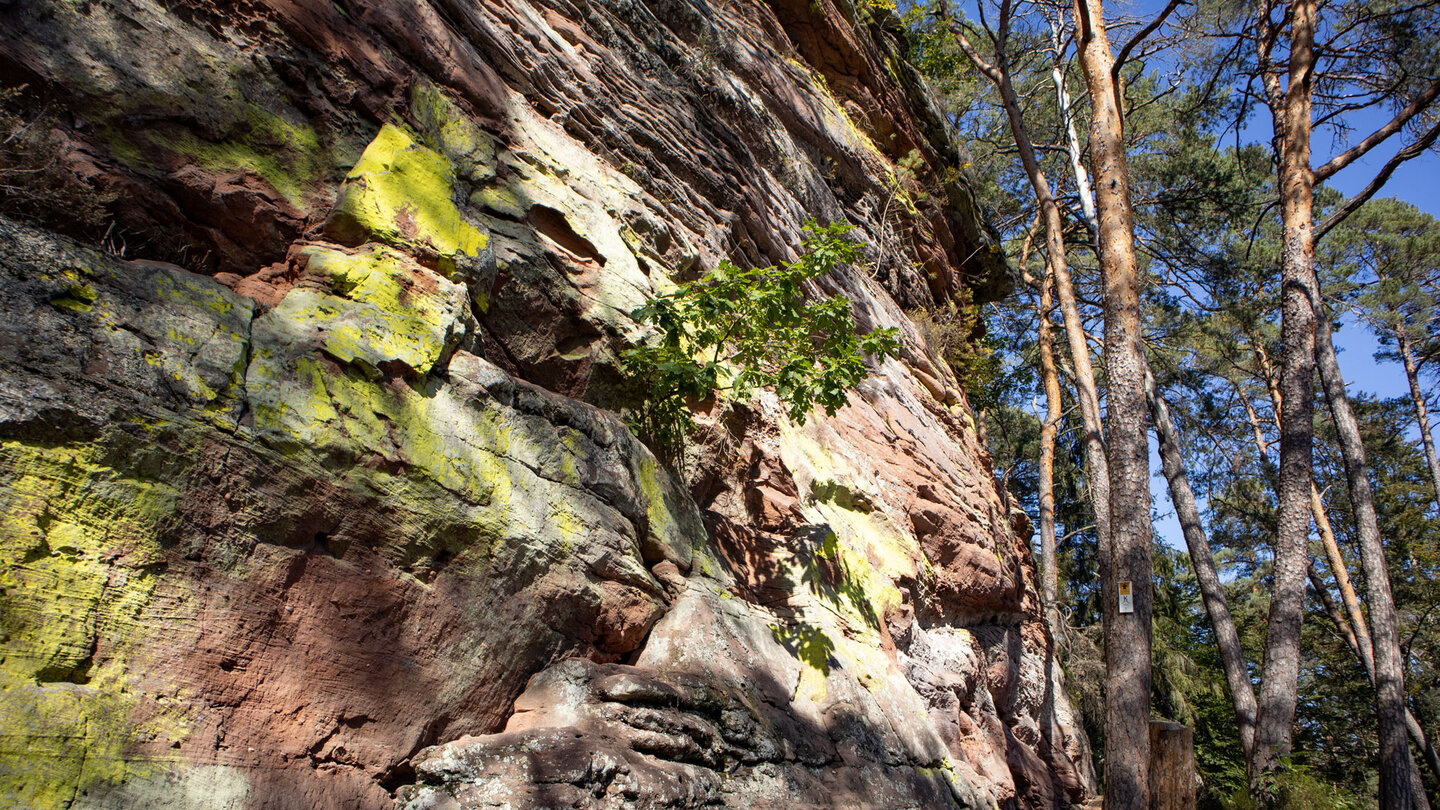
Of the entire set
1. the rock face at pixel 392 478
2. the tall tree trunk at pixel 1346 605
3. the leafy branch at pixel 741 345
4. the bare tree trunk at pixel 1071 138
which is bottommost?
the rock face at pixel 392 478

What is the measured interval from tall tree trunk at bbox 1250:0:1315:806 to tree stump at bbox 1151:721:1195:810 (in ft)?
6.91

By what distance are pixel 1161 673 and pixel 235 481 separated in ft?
66.8

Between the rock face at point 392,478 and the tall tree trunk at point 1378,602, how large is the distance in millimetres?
4297

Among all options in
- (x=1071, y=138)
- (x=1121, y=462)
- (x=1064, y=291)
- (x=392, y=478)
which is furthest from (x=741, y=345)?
(x=1071, y=138)

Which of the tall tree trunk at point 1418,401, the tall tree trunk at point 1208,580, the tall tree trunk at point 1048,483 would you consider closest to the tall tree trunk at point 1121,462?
the tall tree trunk at point 1208,580

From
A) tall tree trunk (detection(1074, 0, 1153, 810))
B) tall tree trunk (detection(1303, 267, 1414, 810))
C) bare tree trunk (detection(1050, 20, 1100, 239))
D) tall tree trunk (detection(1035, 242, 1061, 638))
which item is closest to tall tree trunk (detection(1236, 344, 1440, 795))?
tall tree trunk (detection(1303, 267, 1414, 810))

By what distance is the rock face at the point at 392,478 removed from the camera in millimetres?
2514

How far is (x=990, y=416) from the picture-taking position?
992 inches

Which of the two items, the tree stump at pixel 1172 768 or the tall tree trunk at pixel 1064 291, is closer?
the tree stump at pixel 1172 768

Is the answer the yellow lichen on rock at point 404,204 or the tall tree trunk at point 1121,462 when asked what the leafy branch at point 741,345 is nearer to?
the yellow lichen on rock at point 404,204

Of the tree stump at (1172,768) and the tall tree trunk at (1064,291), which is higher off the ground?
the tall tree trunk at (1064,291)

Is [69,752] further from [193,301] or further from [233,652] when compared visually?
[193,301]

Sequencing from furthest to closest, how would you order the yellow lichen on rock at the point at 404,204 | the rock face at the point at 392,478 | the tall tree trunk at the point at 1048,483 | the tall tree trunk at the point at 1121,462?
the tall tree trunk at the point at 1048,483, the tall tree trunk at the point at 1121,462, the yellow lichen on rock at the point at 404,204, the rock face at the point at 392,478

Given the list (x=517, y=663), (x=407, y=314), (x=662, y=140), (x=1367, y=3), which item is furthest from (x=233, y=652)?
(x=1367, y=3)
